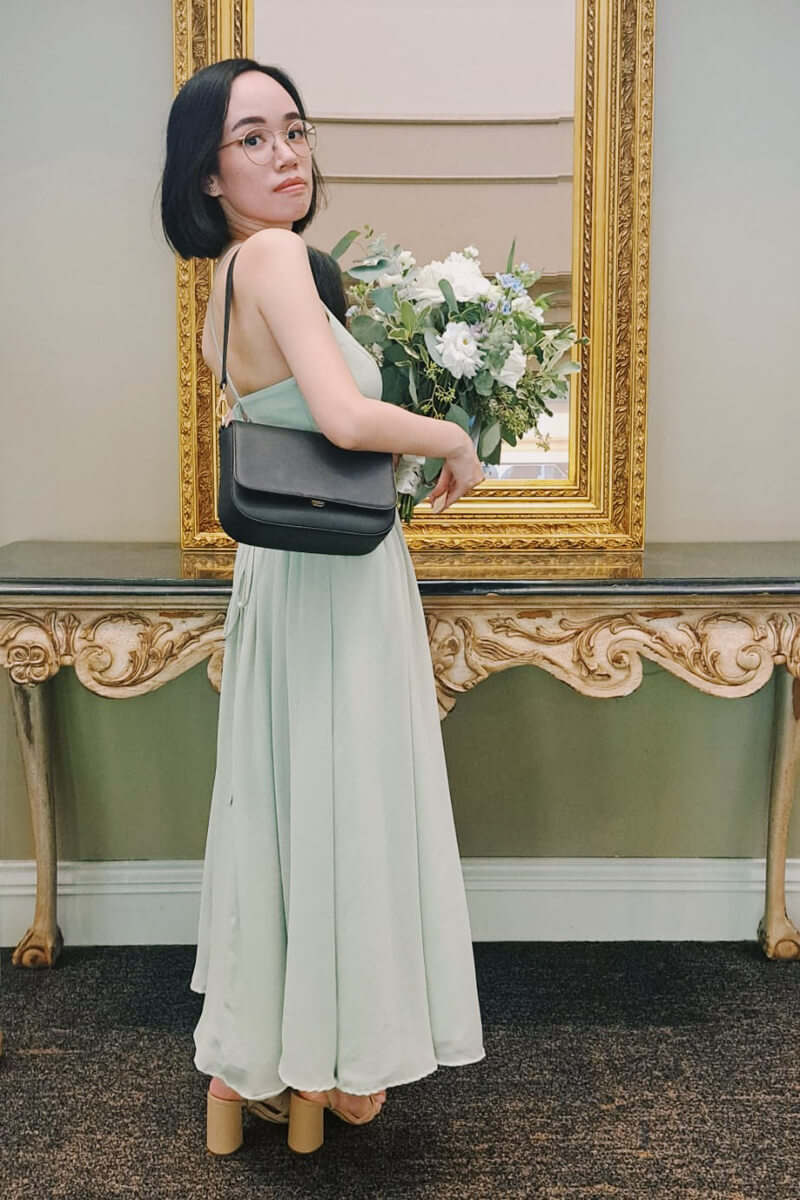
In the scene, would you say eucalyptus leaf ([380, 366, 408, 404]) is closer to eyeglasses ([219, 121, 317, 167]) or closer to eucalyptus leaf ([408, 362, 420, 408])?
eucalyptus leaf ([408, 362, 420, 408])

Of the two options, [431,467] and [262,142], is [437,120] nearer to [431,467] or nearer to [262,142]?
[262,142]

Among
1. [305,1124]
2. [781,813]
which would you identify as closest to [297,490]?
[305,1124]

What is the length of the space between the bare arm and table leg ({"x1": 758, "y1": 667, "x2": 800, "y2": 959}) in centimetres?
150

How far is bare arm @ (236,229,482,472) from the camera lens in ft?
4.90

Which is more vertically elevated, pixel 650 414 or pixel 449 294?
pixel 449 294

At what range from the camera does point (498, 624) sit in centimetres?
211

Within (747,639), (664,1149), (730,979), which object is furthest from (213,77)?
(730,979)

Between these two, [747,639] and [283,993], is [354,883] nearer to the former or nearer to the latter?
[283,993]

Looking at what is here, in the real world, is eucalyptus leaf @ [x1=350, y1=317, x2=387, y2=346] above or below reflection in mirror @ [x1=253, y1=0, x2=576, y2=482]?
below

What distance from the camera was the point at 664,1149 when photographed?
6.07 ft

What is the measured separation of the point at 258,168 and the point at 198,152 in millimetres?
97

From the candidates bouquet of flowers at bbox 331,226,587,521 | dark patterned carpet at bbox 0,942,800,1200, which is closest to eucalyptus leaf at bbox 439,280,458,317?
bouquet of flowers at bbox 331,226,587,521

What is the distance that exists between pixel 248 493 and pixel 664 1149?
1.39 metres

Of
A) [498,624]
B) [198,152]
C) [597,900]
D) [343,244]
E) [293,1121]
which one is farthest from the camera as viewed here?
[597,900]
